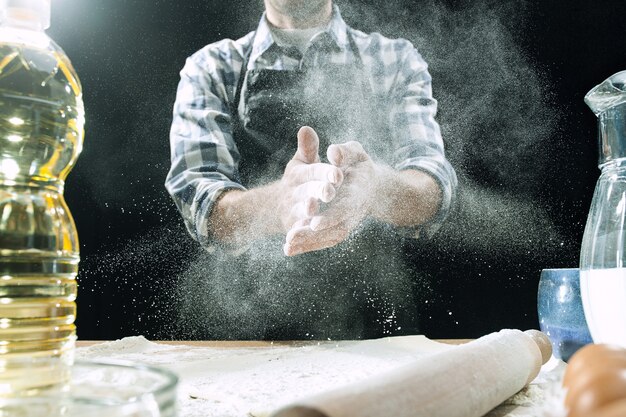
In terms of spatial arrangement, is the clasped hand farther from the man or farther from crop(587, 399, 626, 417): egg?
crop(587, 399, 626, 417): egg

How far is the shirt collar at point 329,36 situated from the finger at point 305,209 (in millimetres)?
357

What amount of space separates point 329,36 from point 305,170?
0.33 meters

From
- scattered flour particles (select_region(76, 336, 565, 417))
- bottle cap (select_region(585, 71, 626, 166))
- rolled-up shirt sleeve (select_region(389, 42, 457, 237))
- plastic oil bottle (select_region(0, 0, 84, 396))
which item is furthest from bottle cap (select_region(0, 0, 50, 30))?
rolled-up shirt sleeve (select_region(389, 42, 457, 237))

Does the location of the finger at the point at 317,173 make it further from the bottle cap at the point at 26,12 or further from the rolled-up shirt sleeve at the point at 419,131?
the bottle cap at the point at 26,12

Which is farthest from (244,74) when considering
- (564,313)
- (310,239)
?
(564,313)

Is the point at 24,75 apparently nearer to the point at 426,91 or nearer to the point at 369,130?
the point at 369,130

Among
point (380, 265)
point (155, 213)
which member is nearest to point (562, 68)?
point (380, 265)

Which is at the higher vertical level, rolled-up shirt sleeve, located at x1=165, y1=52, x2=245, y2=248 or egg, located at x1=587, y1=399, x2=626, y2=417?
rolled-up shirt sleeve, located at x1=165, y1=52, x2=245, y2=248

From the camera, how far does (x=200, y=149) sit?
1258 mm

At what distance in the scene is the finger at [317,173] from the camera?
1187 millimetres

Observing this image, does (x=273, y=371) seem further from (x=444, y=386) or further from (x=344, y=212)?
(x=344, y=212)

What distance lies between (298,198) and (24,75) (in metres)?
0.68

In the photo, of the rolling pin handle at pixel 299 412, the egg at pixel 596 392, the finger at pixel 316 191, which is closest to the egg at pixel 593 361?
the egg at pixel 596 392

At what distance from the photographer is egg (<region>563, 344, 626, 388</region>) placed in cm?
32
